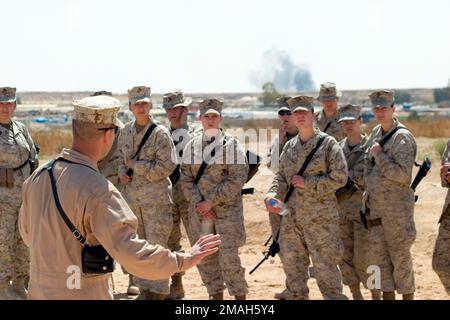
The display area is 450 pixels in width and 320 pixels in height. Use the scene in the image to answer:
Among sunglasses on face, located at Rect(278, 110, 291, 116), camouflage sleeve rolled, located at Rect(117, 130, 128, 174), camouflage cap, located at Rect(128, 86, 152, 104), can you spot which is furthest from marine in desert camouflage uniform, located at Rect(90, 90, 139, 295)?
sunglasses on face, located at Rect(278, 110, 291, 116)

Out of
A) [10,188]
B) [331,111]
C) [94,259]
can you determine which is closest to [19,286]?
[10,188]

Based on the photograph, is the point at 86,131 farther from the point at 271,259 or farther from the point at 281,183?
the point at 271,259

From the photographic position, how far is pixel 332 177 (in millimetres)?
8836

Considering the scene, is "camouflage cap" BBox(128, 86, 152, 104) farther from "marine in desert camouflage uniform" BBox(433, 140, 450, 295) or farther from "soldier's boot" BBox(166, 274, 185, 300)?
"marine in desert camouflage uniform" BBox(433, 140, 450, 295)

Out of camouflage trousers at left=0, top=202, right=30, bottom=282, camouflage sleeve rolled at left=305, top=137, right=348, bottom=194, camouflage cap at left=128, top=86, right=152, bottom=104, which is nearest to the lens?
camouflage sleeve rolled at left=305, top=137, right=348, bottom=194

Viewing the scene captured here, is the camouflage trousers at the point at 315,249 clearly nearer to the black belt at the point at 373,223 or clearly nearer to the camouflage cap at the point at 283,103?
the black belt at the point at 373,223

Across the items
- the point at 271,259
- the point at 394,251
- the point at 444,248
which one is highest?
the point at 444,248

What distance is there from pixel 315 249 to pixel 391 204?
1.02m

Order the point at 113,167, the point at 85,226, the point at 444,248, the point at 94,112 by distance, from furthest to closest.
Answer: the point at 113,167, the point at 444,248, the point at 94,112, the point at 85,226

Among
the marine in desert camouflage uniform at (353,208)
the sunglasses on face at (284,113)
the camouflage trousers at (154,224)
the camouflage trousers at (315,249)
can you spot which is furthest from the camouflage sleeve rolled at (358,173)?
the camouflage trousers at (154,224)

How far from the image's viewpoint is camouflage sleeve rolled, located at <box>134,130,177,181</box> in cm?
997

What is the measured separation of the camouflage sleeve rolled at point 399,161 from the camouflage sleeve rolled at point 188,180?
1.96 metres

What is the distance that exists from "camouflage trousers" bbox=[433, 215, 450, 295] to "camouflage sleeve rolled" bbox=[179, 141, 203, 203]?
2.52 m
